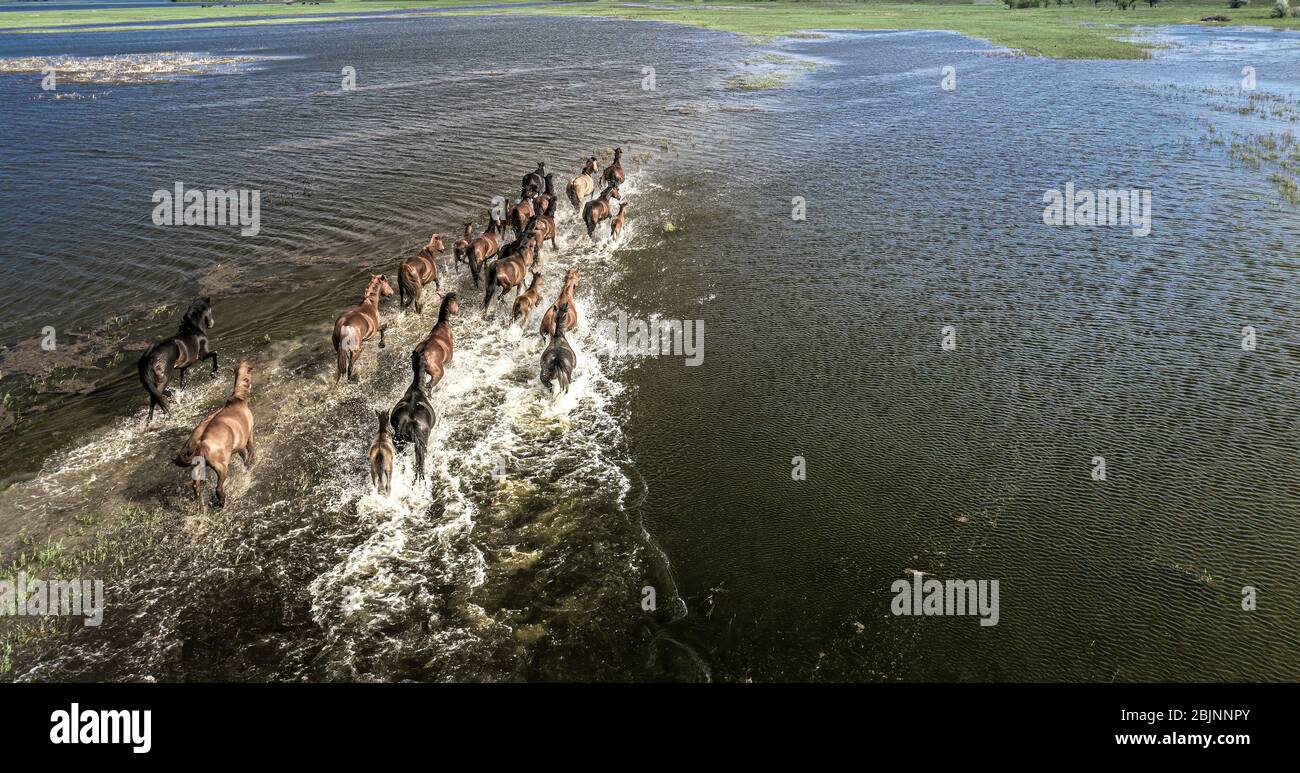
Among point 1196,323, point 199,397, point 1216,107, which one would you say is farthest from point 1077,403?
point 1216,107

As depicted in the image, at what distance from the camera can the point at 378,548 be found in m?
8.34

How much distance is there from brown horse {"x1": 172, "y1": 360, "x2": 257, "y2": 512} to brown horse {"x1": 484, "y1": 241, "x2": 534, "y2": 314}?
585 cm

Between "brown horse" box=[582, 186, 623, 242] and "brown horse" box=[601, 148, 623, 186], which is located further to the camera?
"brown horse" box=[601, 148, 623, 186]

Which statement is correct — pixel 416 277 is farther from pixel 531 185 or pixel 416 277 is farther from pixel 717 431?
pixel 531 185

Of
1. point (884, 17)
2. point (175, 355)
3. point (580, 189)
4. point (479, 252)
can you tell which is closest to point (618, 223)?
point (580, 189)

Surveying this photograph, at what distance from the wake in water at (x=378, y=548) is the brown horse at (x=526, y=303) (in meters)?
2.09

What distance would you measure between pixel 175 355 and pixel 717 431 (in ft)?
28.1

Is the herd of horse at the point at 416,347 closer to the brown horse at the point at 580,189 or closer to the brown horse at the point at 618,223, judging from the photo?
the brown horse at the point at 618,223

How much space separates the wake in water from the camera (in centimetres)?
698

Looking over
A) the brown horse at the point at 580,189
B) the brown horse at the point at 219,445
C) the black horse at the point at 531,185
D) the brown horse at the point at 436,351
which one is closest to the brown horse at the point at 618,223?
the brown horse at the point at 580,189

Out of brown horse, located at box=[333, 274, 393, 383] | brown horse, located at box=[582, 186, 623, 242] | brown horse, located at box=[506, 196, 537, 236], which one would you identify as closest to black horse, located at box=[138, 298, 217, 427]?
brown horse, located at box=[333, 274, 393, 383]

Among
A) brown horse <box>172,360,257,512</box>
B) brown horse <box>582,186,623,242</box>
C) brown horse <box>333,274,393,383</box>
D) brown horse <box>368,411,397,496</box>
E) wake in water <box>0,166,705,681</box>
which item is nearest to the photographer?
wake in water <box>0,166,705,681</box>

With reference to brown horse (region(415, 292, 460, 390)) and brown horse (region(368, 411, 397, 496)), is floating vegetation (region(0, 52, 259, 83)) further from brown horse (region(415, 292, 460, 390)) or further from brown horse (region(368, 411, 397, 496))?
brown horse (region(368, 411, 397, 496))

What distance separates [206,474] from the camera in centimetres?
919
